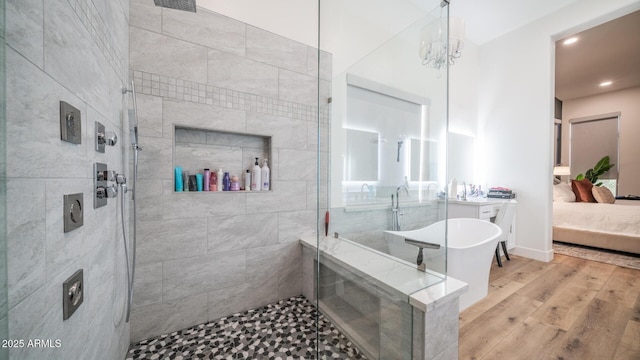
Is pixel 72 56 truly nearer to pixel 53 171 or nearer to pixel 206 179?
pixel 53 171

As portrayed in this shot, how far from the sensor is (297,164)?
2105mm

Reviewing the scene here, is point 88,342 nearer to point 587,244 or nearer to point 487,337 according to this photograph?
point 487,337

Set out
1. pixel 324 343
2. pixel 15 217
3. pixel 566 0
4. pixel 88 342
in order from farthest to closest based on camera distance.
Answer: pixel 566 0, pixel 324 343, pixel 88 342, pixel 15 217

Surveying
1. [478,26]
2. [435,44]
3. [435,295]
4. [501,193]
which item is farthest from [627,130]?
[435,295]

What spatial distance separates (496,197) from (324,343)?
3192 millimetres

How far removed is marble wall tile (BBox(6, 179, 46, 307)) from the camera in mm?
493

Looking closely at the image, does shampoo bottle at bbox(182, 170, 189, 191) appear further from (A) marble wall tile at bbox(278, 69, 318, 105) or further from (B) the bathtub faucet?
(B) the bathtub faucet

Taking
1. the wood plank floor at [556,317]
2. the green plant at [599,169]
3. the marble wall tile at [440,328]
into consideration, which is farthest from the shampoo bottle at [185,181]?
the green plant at [599,169]

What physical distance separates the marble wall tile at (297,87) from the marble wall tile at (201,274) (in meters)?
1.41

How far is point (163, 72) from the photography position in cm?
157

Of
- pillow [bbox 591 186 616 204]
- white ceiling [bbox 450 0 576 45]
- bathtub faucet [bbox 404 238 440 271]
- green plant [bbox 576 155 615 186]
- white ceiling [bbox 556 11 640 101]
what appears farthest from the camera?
green plant [bbox 576 155 615 186]

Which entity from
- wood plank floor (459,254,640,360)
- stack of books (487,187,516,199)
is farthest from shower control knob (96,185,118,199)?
stack of books (487,187,516,199)

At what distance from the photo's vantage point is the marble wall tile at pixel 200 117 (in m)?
1.59

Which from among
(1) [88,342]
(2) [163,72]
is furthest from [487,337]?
(2) [163,72]
